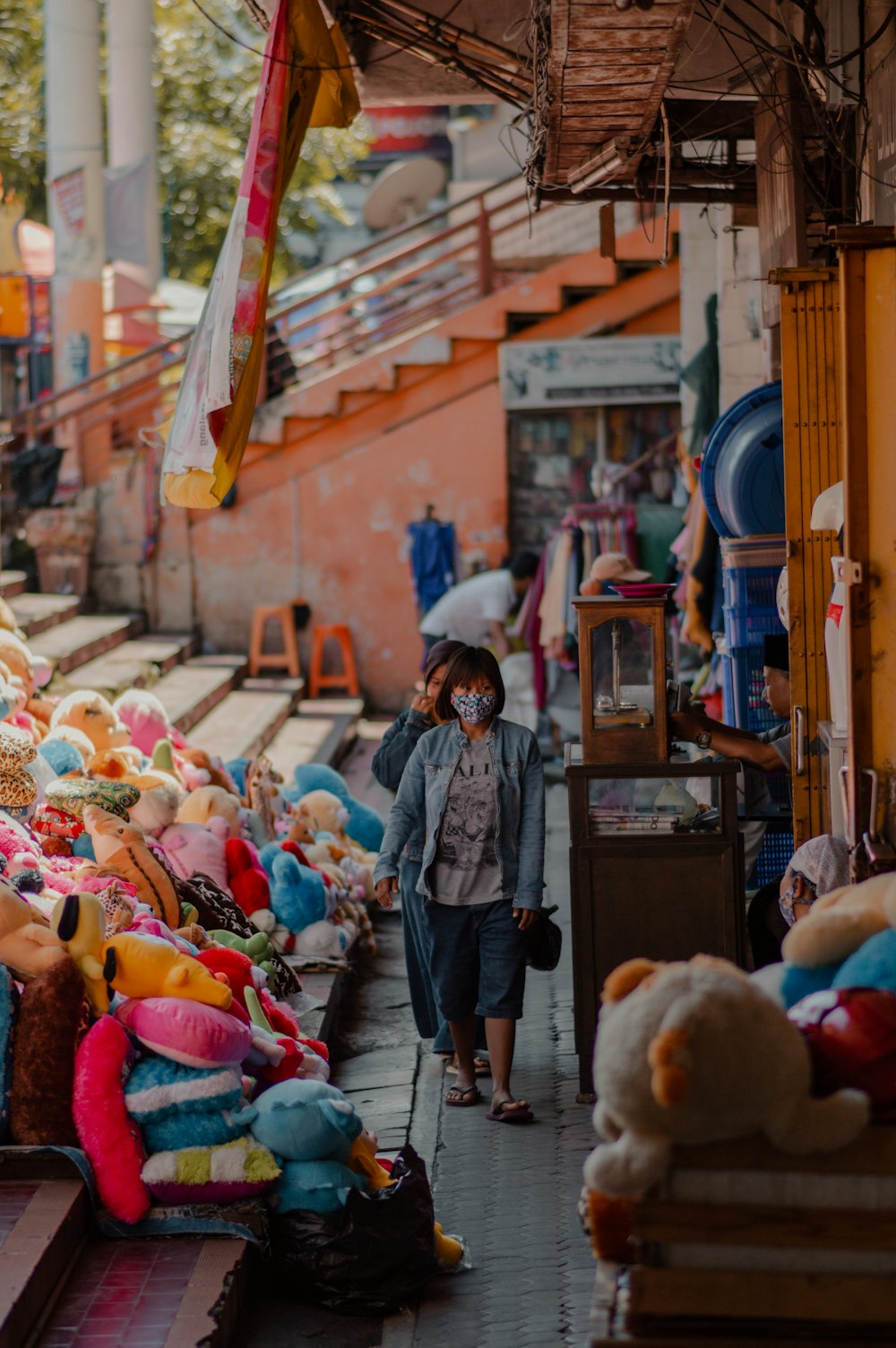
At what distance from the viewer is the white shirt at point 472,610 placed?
1311 centimetres

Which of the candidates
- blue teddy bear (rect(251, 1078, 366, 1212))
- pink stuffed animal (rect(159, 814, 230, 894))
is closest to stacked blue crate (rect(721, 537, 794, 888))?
pink stuffed animal (rect(159, 814, 230, 894))

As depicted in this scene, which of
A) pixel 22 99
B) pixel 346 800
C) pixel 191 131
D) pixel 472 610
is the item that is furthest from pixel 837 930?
pixel 191 131

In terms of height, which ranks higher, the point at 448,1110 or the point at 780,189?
the point at 780,189

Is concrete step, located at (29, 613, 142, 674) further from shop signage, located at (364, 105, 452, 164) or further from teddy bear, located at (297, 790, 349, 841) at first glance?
shop signage, located at (364, 105, 452, 164)

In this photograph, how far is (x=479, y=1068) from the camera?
6527mm

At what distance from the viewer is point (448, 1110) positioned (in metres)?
6.12

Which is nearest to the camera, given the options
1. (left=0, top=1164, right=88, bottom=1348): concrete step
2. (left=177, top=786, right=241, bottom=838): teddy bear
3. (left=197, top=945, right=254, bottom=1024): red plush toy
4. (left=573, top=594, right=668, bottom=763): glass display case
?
(left=0, top=1164, right=88, bottom=1348): concrete step

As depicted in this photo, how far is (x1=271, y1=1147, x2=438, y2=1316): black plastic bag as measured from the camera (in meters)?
4.49

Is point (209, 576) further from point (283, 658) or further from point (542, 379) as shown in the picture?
point (542, 379)

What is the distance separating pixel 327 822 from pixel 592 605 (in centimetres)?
373

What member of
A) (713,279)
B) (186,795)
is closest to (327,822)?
(186,795)

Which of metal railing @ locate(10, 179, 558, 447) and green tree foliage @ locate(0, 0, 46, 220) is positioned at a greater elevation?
green tree foliage @ locate(0, 0, 46, 220)

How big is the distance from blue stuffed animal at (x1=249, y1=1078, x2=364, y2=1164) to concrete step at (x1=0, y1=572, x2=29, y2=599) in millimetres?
9728

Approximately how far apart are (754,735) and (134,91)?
14.9 metres
